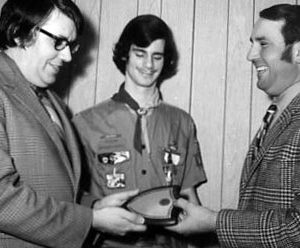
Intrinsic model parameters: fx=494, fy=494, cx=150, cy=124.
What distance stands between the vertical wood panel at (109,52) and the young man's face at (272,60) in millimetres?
673

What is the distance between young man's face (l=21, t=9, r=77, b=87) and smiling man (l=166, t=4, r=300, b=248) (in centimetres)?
57

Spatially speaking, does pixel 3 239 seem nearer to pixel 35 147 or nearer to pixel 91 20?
pixel 35 147

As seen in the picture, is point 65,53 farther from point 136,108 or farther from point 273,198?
point 273,198

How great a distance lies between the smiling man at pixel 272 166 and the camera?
128cm

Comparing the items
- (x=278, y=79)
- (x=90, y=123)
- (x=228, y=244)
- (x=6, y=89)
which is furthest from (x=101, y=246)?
(x=278, y=79)

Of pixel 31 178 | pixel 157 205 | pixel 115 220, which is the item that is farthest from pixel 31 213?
pixel 157 205

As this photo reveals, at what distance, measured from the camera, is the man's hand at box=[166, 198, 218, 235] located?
1.43 metres

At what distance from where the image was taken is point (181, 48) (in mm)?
2125

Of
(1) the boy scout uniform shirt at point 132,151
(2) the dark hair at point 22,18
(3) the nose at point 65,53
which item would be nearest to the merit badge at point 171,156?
(1) the boy scout uniform shirt at point 132,151

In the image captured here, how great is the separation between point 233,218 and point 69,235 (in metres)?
0.45

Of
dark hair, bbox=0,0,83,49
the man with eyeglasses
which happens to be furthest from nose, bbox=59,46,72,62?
dark hair, bbox=0,0,83,49

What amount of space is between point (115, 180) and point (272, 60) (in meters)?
0.74

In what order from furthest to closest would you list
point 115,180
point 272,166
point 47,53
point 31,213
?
point 115,180
point 47,53
point 272,166
point 31,213

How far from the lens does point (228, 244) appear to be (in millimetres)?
1359
